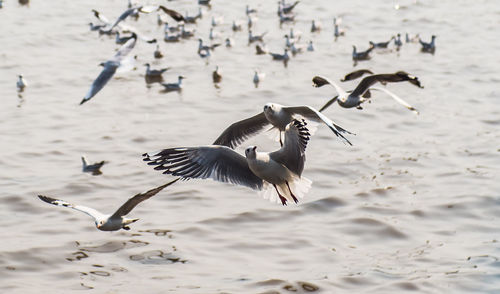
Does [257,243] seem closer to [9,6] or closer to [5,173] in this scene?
[5,173]

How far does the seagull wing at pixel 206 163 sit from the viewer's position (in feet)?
40.3

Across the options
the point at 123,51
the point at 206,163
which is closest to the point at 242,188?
the point at 123,51

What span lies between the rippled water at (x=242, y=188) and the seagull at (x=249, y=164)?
425cm

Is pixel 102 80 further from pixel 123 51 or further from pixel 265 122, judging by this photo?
pixel 265 122

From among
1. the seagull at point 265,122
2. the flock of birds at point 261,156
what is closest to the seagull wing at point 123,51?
the flock of birds at point 261,156

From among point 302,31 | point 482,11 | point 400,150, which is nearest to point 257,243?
point 400,150

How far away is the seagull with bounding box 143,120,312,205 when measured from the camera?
481 inches

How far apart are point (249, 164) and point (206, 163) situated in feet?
2.19

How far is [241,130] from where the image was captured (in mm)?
14438

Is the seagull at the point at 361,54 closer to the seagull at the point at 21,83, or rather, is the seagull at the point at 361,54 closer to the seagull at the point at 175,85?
the seagull at the point at 175,85

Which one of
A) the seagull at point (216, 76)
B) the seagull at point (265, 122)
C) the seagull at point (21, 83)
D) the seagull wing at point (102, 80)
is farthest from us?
the seagull at point (216, 76)

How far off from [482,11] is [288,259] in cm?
2436

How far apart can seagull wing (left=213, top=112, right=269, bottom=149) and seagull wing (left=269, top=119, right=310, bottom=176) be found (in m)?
1.88

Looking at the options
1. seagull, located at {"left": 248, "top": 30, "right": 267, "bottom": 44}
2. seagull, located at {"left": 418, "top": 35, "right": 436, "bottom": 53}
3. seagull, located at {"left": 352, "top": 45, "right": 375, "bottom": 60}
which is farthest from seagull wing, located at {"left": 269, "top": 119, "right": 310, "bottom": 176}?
seagull, located at {"left": 248, "top": 30, "right": 267, "bottom": 44}
